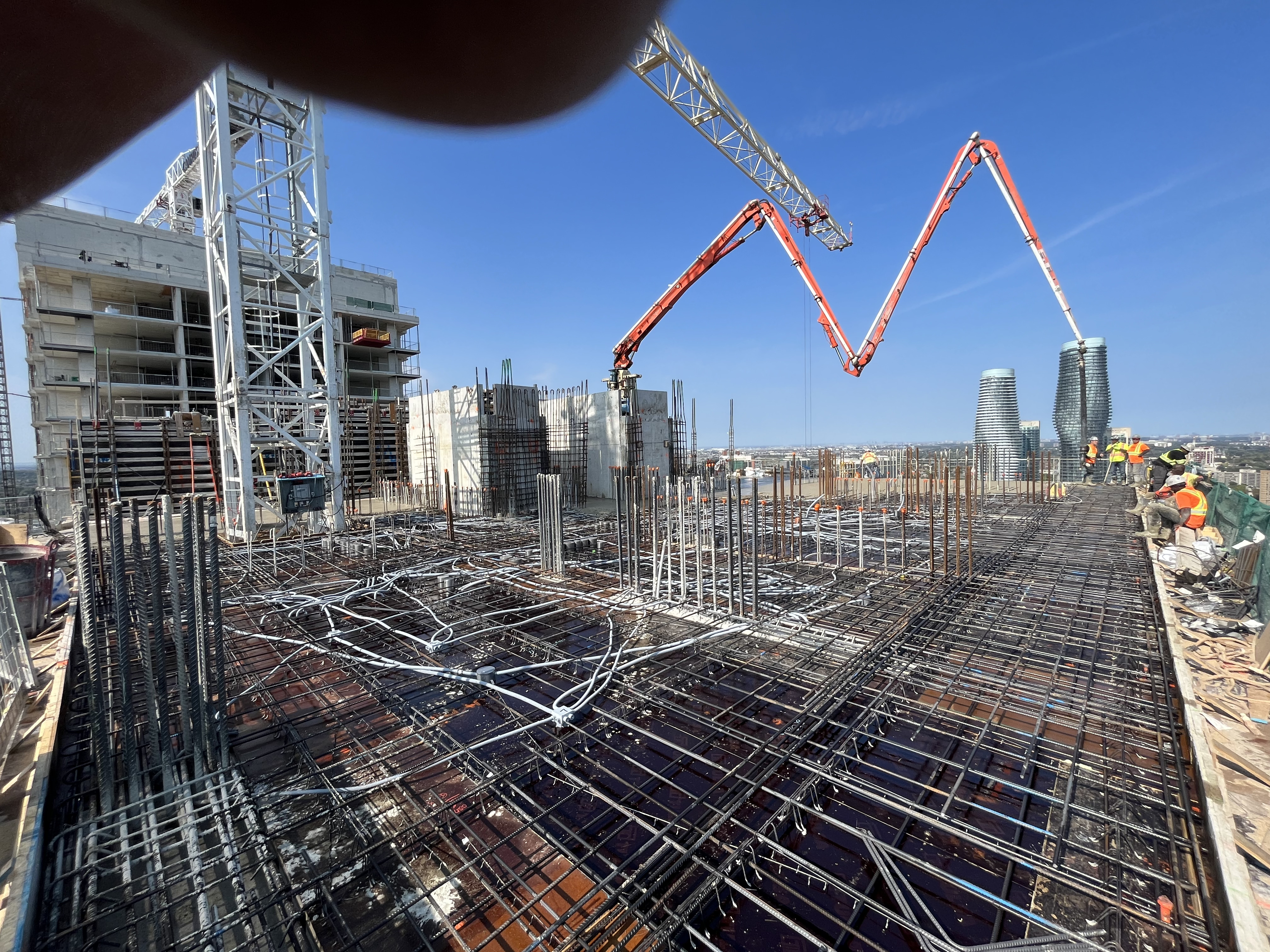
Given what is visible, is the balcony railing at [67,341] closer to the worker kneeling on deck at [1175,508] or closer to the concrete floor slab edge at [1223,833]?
the concrete floor slab edge at [1223,833]

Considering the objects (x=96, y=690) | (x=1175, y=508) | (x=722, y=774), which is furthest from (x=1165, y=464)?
(x=96, y=690)

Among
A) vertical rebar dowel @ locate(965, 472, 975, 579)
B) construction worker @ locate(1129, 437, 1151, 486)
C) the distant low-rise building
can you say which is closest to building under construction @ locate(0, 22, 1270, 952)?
vertical rebar dowel @ locate(965, 472, 975, 579)

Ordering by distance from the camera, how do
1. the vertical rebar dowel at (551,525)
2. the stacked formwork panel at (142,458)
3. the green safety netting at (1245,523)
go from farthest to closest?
the stacked formwork panel at (142,458) < the vertical rebar dowel at (551,525) < the green safety netting at (1245,523)

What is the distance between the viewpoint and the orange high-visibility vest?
329 inches

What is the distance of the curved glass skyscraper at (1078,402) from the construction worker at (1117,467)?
702 millimetres

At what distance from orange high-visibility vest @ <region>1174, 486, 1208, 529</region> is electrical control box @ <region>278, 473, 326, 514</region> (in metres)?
14.7

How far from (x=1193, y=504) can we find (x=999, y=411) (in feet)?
77.1

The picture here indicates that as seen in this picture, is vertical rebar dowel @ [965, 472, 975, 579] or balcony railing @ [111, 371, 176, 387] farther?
balcony railing @ [111, 371, 176, 387]

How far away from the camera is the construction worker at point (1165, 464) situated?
11.1 meters

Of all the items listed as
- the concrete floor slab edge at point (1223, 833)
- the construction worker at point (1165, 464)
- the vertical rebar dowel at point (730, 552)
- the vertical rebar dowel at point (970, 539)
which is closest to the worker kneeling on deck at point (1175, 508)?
the construction worker at point (1165, 464)

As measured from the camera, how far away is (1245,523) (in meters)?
7.36

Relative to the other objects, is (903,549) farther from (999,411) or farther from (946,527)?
(999,411)

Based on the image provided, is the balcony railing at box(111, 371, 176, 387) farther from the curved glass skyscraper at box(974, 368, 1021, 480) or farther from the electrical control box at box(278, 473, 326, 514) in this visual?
the curved glass skyscraper at box(974, 368, 1021, 480)

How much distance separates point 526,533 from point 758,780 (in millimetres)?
8482
